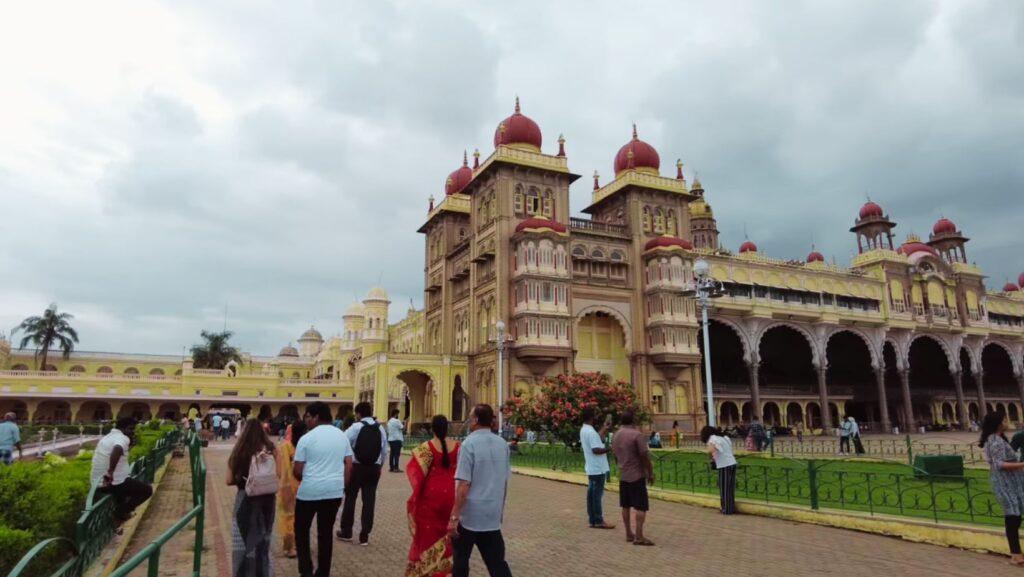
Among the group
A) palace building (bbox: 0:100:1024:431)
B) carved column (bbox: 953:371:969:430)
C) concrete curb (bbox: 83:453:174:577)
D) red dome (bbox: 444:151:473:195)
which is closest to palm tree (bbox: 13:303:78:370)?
palace building (bbox: 0:100:1024:431)

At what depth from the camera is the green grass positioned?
32.1ft

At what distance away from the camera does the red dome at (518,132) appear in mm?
40438

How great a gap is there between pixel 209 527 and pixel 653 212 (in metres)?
37.0

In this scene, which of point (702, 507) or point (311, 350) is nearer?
point (702, 507)

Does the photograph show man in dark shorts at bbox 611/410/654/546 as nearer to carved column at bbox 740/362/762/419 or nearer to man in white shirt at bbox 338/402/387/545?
man in white shirt at bbox 338/402/387/545

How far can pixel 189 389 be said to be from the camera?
5394cm

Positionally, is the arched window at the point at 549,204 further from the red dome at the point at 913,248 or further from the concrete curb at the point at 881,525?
the red dome at the point at 913,248

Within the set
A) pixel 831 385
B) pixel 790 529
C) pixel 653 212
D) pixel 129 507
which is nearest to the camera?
pixel 129 507

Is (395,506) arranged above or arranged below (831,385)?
below

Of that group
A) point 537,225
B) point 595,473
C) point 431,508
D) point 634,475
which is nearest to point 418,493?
point 431,508

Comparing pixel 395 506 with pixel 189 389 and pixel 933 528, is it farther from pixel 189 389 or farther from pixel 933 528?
pixel 189 389

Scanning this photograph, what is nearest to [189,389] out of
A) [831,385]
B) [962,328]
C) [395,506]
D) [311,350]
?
[311,350]

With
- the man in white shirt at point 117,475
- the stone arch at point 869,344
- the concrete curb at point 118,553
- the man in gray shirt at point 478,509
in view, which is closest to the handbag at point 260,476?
the concrete curb at point 118,553

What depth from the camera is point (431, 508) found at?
586cm
